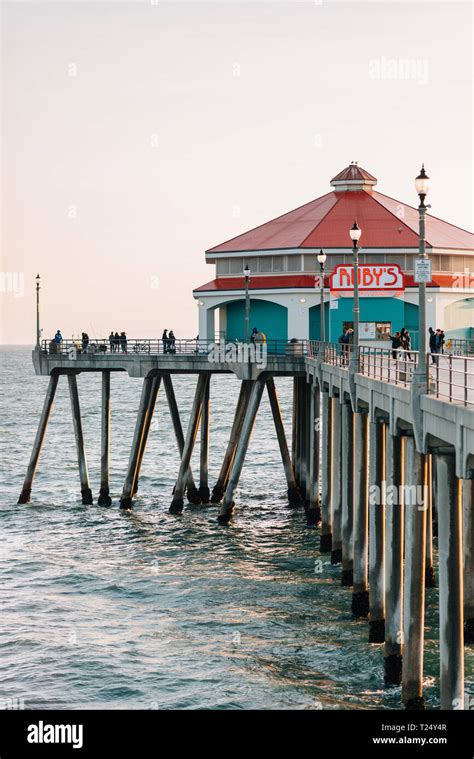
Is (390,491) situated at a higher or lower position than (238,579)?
higher

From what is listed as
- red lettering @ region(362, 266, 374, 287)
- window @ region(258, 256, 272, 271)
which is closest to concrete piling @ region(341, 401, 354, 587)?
red lettering @ region(362, 266, 374, 287)

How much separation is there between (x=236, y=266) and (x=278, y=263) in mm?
2596

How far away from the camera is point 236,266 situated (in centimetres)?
5112

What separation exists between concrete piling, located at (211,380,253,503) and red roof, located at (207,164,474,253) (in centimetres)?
763

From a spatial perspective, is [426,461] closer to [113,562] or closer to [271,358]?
[113,562]

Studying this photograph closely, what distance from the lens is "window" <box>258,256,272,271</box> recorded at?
162 ft

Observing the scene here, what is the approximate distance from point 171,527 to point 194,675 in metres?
15.4

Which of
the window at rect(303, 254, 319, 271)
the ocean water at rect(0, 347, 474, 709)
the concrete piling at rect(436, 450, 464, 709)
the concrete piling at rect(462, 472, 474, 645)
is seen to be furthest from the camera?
the window at rect(303, 254, 319, 271)

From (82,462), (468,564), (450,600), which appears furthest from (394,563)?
(82,462)

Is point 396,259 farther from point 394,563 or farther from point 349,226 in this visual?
point 394,563

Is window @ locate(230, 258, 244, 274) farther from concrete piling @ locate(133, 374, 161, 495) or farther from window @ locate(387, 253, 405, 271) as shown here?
concrete piling @ locate(133, 374, 161, 495)

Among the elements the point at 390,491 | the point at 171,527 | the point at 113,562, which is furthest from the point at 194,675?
the point at 171,527

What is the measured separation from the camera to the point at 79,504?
45031 mm

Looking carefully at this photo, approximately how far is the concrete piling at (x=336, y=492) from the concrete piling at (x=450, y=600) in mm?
13587
